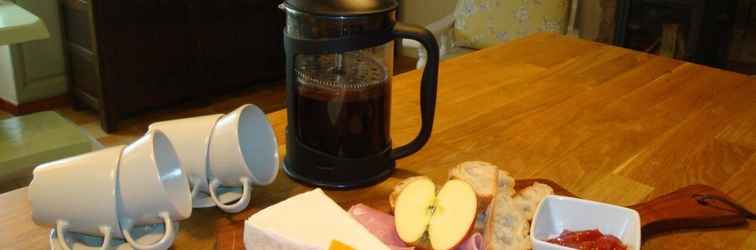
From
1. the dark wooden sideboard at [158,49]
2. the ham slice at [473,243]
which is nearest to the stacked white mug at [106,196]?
the ham slice at [473,243]

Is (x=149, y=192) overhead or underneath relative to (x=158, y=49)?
overhead

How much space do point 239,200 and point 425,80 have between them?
30cm

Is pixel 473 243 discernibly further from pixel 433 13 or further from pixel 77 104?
pixel 433 13

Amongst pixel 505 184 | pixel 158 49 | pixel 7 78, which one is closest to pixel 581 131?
pixel 505 184

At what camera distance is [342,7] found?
93 centimetres

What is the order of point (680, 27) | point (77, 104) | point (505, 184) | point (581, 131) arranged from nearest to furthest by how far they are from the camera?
point (505, 184)
point (581, 131)
point (680, 27)
point (77, 104)

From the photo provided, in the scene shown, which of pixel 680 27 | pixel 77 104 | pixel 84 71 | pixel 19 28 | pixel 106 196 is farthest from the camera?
pixel 77 104

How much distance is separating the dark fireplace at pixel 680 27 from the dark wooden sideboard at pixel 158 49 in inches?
67.5

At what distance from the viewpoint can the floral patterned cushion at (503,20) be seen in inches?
116

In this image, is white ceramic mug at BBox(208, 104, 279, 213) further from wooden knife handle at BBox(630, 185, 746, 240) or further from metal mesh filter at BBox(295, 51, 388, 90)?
wooden knife handle at BBox(630, 185, 746, 240)

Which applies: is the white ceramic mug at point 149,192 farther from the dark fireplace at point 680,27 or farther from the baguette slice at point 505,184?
the dark fireplace at point 680,27

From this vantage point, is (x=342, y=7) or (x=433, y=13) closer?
(x=342, y=7)

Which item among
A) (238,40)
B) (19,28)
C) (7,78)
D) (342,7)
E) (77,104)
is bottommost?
(77,104)

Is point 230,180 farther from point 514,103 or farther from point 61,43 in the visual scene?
point 61,43
